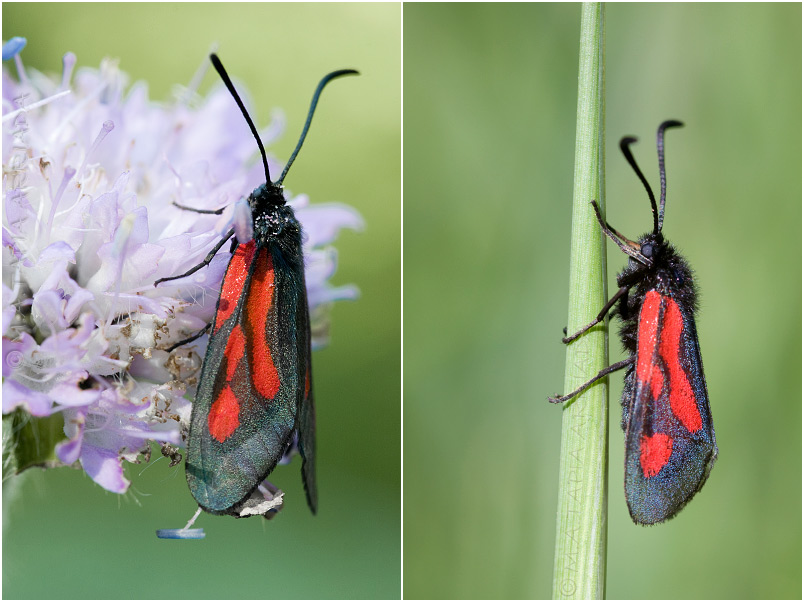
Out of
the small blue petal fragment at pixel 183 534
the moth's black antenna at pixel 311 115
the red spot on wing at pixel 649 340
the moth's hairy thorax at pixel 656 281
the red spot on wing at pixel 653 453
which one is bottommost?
the small blue petal fragment at pixel 183 534

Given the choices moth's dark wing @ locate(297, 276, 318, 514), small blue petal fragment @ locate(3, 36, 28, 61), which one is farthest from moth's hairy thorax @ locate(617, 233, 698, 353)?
small blue petal fragment @ locate(3, 36, 28, 61)

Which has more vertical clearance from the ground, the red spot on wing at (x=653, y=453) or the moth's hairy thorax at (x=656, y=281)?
the moth's hairy thorax at (x=656, y=281)

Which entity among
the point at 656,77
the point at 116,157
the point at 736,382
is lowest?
the point at 736,382

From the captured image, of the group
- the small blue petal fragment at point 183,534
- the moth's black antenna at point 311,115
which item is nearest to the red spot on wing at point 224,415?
the small blue petal fragment at point 183,534

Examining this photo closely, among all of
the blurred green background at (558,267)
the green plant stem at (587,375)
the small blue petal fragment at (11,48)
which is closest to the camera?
the green plant stem at (587,375)

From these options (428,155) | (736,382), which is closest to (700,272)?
(736,382)

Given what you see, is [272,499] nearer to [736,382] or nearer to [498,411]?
[498,411]

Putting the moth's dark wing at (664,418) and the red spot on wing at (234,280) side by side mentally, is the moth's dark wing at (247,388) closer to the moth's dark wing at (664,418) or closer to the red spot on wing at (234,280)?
the red spot on wing at (234,280)
